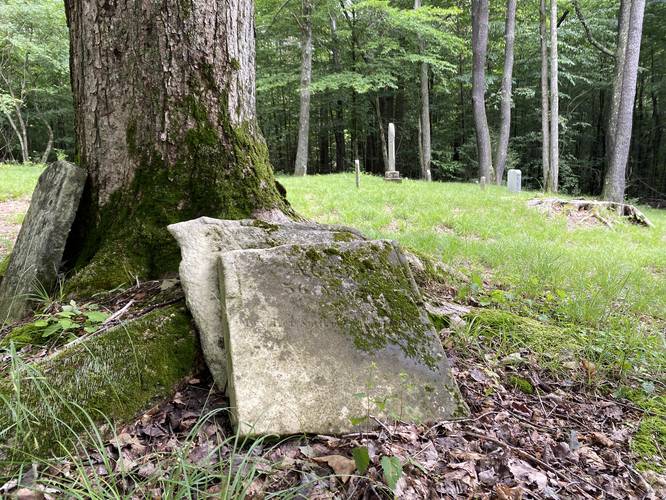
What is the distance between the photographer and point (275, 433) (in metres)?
1.54

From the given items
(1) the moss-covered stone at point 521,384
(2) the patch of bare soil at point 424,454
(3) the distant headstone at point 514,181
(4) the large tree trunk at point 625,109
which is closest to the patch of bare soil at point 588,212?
(3) the distant headstone at point 514,181

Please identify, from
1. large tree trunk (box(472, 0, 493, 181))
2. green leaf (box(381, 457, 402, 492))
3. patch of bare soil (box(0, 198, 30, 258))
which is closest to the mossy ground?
green leaf (box(381, 457, 402, 492))

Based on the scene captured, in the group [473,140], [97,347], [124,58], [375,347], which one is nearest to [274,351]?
[375,347]

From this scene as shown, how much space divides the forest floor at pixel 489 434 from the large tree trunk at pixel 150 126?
1.34 ft

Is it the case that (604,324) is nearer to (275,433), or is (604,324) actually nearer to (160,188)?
(275,433)

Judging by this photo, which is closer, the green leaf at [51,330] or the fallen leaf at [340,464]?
the fallen leaf at [340,464]

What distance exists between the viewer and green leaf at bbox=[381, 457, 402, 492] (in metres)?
1.31

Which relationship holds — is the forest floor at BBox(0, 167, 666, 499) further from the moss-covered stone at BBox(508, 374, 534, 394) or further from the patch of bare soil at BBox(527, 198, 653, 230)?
the patch of bare soil at BBox(527, 198, 653, 230)

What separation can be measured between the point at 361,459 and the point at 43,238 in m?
2.38

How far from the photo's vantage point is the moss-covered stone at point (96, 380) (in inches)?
56.6

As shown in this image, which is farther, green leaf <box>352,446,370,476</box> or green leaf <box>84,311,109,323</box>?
green leaf <box>84,311,109,323</box>

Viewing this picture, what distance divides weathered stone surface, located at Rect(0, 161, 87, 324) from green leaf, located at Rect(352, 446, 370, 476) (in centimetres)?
214

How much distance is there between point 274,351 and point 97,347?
77 cm

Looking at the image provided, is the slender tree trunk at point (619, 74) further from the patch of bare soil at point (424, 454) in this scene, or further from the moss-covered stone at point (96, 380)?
the moss-covered stone at point (96, 380)
